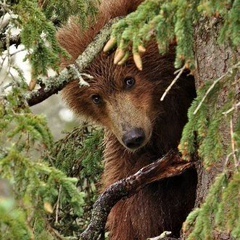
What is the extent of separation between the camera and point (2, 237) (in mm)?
3043

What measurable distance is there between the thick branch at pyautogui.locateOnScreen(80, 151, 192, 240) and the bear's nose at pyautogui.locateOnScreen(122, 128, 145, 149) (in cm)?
20

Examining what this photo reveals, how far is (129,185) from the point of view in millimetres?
5141

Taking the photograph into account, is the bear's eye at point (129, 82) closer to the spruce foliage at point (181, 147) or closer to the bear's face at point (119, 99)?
the bear's face at point (119, 99)

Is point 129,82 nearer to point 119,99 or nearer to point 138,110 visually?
point 119,99

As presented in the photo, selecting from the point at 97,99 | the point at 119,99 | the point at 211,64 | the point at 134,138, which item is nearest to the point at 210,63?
the point at 211,64

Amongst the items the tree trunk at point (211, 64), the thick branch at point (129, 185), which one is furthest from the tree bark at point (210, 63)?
the thick branch at point (129, 185)

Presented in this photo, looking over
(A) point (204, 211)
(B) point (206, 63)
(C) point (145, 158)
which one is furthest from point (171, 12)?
(C) point (145, 158)

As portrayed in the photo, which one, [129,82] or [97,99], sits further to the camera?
[97,99]

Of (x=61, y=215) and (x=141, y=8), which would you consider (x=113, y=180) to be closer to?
(x=61, y=215)

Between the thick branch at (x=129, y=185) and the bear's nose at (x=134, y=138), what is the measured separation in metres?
0.20

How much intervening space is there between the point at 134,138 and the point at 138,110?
39 cm

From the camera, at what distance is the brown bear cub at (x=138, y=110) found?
577cm

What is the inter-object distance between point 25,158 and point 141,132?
→ 6.58 feet

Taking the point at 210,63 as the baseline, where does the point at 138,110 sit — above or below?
below
